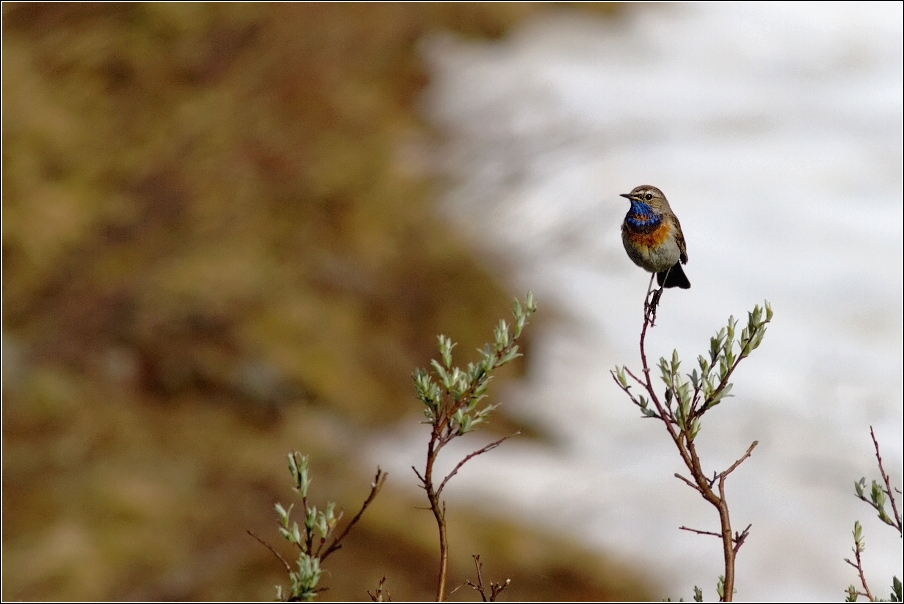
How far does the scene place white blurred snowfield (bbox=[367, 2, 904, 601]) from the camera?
6719 millimetres

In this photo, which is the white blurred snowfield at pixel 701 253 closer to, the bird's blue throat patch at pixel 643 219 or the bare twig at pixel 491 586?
the bird's blue throat patch at pixel 643 219

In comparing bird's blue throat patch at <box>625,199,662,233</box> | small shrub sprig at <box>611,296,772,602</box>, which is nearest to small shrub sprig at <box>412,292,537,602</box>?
small shrub sprig at <box>611,296,772,602</box>

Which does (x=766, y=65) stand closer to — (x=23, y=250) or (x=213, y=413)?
(x=213, y=413)

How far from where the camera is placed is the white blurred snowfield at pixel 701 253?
6.72 meters

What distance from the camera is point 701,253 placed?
8445 millimetres

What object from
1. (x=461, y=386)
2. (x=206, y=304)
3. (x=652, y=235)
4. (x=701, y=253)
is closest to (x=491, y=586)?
(x=461, y=386)

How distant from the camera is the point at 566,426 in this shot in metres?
7.70

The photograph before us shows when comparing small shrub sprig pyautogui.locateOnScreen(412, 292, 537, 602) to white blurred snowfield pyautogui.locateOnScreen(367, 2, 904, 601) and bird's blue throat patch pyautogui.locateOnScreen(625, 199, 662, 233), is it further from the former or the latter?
white blurred snowfield pyautogui.locateOnScreen(367, 2, 904, 601)

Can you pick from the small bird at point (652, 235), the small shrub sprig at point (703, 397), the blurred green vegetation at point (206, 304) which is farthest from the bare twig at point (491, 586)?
the blurred green vegetation at point (206, 304)

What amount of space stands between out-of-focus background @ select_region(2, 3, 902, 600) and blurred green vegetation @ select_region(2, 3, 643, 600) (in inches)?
1.0

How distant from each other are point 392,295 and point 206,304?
57.2 inches

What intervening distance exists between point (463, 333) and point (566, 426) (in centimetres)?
106

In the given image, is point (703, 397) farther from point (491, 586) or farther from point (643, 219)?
point (643, 219)

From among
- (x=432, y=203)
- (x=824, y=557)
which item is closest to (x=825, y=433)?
(x=824, y=557)
